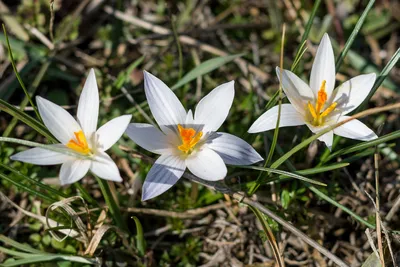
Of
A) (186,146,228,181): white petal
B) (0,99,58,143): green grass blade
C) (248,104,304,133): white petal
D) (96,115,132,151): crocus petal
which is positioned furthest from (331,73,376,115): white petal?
(0,99,58,143): green grass blade

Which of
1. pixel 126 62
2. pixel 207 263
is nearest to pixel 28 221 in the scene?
pixel 207 263

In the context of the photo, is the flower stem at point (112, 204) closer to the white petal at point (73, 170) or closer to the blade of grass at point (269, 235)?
the white petal at point (73, 170)

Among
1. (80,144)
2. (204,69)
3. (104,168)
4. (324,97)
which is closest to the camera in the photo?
(104,168)

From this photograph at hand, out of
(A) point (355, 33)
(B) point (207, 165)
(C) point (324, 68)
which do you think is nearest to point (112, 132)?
(B) point (207, 165)

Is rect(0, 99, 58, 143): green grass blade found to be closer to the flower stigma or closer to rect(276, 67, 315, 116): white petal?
the flower stigma

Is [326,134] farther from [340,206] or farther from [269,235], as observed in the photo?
[269,235]
